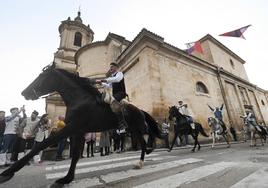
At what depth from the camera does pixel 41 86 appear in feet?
11.7

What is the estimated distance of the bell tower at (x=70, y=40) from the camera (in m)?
32.1

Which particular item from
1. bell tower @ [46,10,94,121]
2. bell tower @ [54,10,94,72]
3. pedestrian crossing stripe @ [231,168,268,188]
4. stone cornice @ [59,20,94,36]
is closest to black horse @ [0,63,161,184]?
pedestrian crossing stripe @ [231,168,268,188]

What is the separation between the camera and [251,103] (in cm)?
2353

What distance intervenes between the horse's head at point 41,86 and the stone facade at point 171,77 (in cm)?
909

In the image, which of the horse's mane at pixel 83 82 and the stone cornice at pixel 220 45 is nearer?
the horse's mane at pixel 83 82

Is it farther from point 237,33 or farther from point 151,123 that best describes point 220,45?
point 151,123

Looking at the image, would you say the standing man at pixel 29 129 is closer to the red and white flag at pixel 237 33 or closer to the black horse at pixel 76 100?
the black horse at pixel 76 100

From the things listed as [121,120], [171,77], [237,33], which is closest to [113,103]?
[121,120]

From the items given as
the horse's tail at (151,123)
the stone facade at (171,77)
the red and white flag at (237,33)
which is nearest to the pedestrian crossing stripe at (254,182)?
the horse's tail at (151,123)

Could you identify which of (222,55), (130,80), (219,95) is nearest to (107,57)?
(130,80)

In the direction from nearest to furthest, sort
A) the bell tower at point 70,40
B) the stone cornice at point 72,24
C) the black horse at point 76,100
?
1. the black horse at point 76,100
2. the bell tower at point 70,40
3. the stone cornice at point 72,24

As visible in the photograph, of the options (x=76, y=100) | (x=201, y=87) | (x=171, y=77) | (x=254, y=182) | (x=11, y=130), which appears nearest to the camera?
(x=254, y=182)

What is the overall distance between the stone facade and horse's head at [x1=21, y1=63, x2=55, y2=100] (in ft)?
29.8

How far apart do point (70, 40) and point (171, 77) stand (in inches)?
1049
